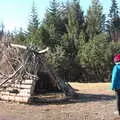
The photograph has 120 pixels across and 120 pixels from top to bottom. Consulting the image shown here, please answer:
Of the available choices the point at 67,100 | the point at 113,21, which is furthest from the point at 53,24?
the point at 67,100

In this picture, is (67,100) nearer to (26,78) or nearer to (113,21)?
(26,78)

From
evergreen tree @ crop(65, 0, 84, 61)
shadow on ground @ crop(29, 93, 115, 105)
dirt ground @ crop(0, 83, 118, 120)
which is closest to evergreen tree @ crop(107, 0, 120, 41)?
evergreen tree @ crop(65, 0, 84, 61)

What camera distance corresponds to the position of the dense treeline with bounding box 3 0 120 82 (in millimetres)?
48831

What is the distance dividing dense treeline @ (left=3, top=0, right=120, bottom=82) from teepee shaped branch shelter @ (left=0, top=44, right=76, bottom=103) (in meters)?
17.7

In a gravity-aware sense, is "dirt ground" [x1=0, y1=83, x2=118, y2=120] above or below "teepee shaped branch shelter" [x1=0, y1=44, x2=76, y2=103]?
below

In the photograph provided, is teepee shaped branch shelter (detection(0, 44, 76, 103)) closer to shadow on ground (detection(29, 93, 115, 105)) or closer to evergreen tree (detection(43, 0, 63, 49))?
shadow on ground (detection(29, 93, 115, 105))

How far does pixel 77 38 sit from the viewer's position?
2373 inches

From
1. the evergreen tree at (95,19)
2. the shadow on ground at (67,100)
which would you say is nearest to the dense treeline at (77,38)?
the evergreen tree at (95,19)

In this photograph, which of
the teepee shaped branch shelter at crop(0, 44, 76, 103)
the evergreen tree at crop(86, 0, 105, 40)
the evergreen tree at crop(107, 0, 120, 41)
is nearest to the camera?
the teepee shaped branch shelter at crop(0, 44, 76, 103)

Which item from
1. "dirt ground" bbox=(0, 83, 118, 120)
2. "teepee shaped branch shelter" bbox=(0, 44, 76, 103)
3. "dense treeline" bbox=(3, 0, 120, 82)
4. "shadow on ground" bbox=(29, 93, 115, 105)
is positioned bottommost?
"dirt ground" bbox=(0, 83, 118, 120)

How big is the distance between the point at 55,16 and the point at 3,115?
55.7 meters

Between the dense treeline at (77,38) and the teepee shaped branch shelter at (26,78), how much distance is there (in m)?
17.7

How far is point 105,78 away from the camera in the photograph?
49.0 meters

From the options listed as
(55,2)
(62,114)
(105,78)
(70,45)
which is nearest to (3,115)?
(62,114)
